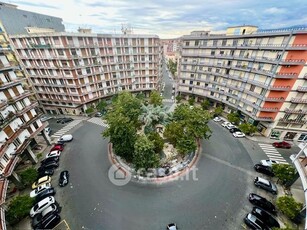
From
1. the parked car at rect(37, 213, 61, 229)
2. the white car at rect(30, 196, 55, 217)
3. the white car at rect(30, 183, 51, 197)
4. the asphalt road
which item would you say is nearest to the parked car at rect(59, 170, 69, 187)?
the asphalt road

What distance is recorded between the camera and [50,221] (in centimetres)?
2020

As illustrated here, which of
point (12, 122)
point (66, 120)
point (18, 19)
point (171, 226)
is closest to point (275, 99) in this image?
point (171, 226)

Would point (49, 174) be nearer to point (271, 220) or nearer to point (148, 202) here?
point (148, 202)

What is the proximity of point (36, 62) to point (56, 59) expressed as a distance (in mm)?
7876

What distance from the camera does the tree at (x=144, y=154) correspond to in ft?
78.0

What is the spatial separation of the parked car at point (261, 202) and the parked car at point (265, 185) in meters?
2.69

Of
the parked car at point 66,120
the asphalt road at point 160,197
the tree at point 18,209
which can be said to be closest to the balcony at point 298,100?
the asphalt road at point 160,197

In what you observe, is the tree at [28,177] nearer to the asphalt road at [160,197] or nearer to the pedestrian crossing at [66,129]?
the asphalt road at [160,197]

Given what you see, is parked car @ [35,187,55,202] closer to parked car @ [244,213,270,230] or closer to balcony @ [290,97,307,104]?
parked car @ [244,213,270,230]

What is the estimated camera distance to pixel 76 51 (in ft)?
136

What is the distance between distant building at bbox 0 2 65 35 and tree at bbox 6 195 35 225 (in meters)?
48.3

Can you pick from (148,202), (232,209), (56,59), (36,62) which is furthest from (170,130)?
(36,62)

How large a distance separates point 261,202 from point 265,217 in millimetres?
2228

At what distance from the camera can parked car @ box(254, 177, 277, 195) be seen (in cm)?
2444
